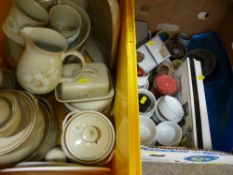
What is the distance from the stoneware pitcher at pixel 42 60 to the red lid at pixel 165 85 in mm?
437

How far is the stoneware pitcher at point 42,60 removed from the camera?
0.53 m

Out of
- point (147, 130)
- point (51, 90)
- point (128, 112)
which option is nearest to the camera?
point (128, 112)

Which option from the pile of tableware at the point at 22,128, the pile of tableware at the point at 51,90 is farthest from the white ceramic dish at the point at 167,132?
the pile of tableware at the point at 22,128

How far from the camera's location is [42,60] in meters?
0.53

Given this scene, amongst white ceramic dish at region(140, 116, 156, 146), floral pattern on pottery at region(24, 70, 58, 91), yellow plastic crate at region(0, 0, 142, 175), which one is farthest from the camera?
white ceramic dish at region(140, 116, 156, 146)

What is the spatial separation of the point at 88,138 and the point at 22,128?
157 millimetres

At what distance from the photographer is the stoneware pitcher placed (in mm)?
531

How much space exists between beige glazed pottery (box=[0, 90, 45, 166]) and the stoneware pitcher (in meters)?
0.04

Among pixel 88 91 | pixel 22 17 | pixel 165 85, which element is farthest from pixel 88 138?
pixel 165 85

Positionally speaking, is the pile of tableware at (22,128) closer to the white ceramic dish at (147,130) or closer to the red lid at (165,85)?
the white ceramic dish at (147,130)

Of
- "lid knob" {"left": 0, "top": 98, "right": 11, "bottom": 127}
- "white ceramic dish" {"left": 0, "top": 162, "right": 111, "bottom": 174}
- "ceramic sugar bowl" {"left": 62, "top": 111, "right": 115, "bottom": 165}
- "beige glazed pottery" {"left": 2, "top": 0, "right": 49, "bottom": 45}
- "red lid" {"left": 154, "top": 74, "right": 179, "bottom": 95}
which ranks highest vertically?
"beige glazed pottery" {"left": 2, "top": 0, "right": 49, "bottom": 45}

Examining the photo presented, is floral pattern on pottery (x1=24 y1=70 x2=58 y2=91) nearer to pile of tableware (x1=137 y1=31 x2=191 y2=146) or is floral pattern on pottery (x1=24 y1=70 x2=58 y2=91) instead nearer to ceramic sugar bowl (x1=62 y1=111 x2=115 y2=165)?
ceramic sugar bowl (x1=62 y1=111 x2=115 y2=165)

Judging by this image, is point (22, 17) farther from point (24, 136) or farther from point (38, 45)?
point (24, 136)

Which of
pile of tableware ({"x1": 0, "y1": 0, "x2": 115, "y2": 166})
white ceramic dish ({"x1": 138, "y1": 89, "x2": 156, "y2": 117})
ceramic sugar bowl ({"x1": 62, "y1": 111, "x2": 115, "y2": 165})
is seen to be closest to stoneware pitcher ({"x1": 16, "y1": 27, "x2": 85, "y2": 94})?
pile of tableware ({"x1": 0, "y1": 0, "x2": 115, "y2": 166})
